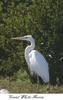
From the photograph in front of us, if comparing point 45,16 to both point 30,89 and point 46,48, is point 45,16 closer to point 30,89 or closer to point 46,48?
point 46,48

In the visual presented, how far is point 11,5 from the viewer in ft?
37.4

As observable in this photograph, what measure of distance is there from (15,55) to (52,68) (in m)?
1.06

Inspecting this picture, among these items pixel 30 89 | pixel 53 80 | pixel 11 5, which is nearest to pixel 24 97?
pixel 30 89

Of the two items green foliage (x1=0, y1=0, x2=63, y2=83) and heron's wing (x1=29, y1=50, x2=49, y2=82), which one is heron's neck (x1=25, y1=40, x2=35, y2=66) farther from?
green foliage (x1=0, y1=0, x2=63, y2=83)

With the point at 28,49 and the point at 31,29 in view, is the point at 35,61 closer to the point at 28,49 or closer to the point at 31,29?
the point at 28,49

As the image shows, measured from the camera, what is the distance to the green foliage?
34.0ft

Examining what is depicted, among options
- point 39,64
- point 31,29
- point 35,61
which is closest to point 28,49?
point 35,61

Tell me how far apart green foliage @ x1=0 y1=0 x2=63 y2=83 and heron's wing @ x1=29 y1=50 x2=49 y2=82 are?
1.63 ft

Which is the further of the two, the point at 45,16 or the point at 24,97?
the point at 45,16

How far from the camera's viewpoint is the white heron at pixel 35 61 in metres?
9.88

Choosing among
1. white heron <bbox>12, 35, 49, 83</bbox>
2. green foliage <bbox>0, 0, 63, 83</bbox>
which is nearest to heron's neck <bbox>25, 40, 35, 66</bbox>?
white heron <bbox>12, 35, 49, 83</bbox>

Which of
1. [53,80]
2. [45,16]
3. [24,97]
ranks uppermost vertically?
[24,97]

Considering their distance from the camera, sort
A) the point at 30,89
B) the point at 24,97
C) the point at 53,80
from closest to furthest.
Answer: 1. the point at 24,97
2. the point at 30,89
3. the point at 53,80

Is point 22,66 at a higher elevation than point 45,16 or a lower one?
lower
